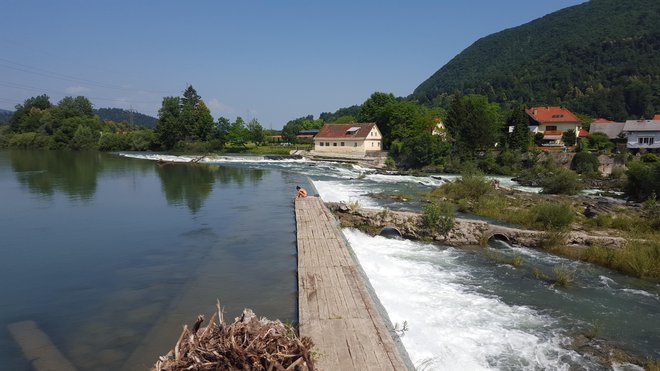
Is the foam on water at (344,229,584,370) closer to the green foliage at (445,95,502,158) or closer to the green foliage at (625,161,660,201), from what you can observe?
the green foliage at (625,161,660,201)

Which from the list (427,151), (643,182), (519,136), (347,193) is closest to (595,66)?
(519,136)

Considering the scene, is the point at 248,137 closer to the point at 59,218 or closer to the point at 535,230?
the point at 59,218

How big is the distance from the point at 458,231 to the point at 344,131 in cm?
4377

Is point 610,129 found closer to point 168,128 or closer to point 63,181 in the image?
point 63,181

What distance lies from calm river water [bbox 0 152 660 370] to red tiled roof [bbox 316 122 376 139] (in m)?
37.2

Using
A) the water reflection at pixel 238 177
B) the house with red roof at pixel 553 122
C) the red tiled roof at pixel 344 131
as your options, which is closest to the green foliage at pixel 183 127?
the red tiled roof at pixel 344 131

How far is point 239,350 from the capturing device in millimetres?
3740

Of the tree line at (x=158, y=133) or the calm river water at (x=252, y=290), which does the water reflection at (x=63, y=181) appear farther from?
the tree line at (x=158, y=133)

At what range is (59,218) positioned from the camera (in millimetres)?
18453

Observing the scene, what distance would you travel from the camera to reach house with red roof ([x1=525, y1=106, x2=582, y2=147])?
61.3 meters

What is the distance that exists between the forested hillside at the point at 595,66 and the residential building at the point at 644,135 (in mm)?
43454

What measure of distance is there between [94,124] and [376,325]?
101 metres

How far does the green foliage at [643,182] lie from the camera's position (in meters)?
23.0

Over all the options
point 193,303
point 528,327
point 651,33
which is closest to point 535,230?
point 528,327
